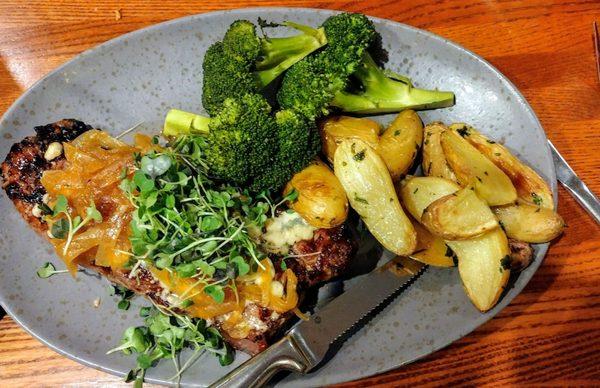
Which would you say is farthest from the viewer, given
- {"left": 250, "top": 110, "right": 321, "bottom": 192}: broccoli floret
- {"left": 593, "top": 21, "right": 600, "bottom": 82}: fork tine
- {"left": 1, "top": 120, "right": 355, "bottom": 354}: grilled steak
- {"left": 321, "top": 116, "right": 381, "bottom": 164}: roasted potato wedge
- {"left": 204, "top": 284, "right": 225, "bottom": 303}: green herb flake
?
{"left": 593, "top": 21, "right": 600, "bottom": 82}: fork tine

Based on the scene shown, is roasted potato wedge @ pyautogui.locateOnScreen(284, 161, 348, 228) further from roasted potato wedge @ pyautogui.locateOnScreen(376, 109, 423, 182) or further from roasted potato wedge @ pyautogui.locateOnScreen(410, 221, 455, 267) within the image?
roasted potato wedge @ pyautogui.locateOnScreen(410, 221, 455, 267)

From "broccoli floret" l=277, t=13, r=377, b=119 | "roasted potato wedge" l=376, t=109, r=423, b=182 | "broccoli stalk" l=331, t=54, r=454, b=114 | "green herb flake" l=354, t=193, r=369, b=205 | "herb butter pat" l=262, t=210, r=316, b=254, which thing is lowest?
"herb butter pat" l=262, t=210, r=316, b=254

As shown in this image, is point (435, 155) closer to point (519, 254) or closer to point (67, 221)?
point (519, 254)

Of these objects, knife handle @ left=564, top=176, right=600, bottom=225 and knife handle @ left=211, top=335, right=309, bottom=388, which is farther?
knife handle @ left=564, top=176, right=600, bottom=225

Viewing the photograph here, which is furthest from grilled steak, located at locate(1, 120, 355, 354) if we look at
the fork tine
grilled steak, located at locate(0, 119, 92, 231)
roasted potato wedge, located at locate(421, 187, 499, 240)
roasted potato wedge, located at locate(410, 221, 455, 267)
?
the fork tine

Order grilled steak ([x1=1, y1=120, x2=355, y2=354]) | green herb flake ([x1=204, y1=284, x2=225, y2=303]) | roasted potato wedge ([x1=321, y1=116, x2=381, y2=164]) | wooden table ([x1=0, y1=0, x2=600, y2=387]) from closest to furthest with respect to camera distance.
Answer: green herb flake ([x1=204, y1=284, x2=225, y2=303]), grilled steak ([x1=1, y1=120, x2=355, y2=354]), roasted potato wedge ([x1=321, y1=116, x2=381, y2=164]), wooden table ([x1=0, y1=0, x2=600, y2=387])

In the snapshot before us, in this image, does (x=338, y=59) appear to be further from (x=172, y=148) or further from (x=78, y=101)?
(x=78, y=101)
